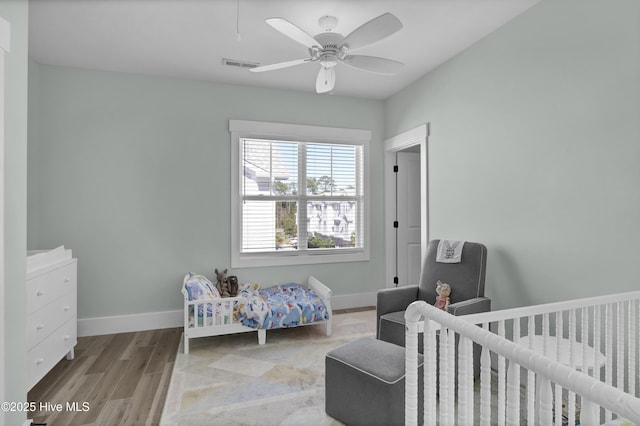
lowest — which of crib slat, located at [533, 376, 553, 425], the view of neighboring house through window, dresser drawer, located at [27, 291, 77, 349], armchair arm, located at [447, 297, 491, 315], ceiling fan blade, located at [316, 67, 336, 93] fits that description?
dresser drawer, located at [27, 291, 77, 349]

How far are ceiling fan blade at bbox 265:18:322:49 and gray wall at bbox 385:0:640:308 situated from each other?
156 cm

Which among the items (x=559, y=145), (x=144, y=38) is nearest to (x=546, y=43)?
(x=559, y=145)

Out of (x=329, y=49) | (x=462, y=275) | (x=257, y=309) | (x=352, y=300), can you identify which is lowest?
(x=352, y=300)

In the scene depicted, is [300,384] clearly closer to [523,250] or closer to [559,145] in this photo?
[523,250]

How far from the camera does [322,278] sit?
4.40 meters

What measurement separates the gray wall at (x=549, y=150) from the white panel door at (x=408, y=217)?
120 centimetres

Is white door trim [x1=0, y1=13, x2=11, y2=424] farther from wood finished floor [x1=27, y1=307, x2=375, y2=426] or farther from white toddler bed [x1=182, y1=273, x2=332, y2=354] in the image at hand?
white toddler bed [x1=182, y1=273, x2=332, y2=354]

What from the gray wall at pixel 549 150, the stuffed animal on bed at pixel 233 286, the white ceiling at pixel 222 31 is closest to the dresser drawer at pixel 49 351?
the stuffed animal on bed at pixel 233 286

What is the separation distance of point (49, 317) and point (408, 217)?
3896 millimetres

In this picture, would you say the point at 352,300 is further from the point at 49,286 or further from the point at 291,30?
the point at 291,30

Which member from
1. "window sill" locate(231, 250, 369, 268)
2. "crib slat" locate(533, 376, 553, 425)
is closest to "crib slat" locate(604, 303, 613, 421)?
"crib slat" locate(533, 376, 553, 425)

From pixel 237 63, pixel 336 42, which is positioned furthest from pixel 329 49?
pixel 237 63

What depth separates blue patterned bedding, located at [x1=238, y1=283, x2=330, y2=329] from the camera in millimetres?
3277

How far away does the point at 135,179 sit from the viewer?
12.2 ft
